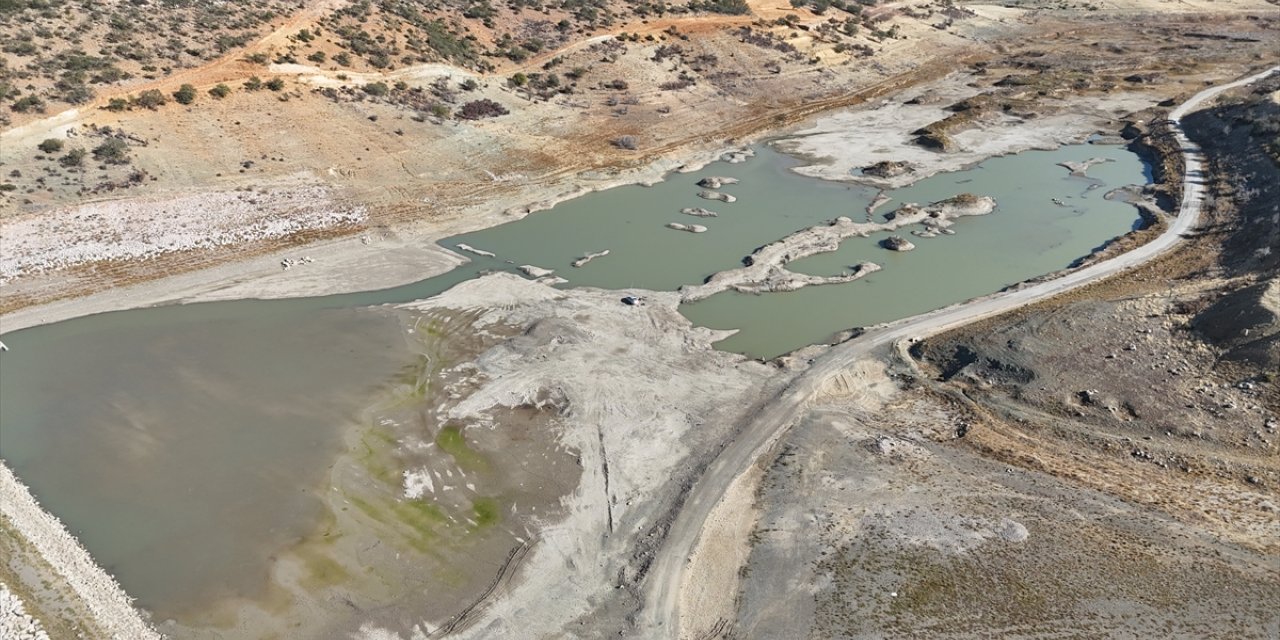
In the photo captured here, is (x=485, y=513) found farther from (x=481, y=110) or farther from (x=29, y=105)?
(x=29, y=105)

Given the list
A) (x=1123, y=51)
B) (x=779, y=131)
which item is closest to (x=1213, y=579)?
(x=779, y=131)

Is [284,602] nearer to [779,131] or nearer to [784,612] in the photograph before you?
[784,612]

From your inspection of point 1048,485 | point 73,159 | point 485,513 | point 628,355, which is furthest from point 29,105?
point 1048,485

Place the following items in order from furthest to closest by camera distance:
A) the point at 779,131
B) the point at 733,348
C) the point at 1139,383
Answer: the point at 779,131
the point at 733,348
the point at 1139,383

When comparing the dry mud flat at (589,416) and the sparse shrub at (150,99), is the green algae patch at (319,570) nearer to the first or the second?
the dry mud flat at (589,416)

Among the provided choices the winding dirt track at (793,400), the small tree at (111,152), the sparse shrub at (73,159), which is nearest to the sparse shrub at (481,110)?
the small tree at (111,152)

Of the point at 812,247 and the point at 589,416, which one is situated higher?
the point at 812,247

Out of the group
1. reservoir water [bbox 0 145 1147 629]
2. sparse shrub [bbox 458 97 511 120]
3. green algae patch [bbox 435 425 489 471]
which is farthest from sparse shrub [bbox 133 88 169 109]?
green algae patch [bbox 435 425 489 471]

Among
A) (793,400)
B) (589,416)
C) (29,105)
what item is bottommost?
(589,416)
